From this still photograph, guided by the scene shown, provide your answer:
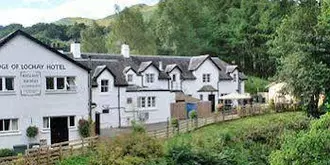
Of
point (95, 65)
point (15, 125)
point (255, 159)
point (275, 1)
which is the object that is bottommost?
point (255, 159)

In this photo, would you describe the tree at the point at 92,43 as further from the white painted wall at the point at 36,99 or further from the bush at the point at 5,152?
the bush at the point at 5,152

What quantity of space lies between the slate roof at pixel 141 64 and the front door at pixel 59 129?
30.5 feet

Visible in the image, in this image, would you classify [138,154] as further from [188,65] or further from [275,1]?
[275,1]

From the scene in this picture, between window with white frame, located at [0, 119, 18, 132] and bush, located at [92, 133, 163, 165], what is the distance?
850 centimetres

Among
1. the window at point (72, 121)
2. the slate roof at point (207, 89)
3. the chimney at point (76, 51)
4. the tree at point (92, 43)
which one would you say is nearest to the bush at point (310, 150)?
the window at point (72, 121)

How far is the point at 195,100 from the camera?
190 feet

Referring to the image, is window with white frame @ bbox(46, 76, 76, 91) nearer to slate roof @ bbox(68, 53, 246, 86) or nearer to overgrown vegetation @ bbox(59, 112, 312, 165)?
slate roof @ bbox(68, 53, 246, 86)

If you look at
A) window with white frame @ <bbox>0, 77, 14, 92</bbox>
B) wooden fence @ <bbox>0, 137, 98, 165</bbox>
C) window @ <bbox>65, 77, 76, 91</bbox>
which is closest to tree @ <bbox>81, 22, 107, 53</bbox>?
window @ <bbox>65, 77, 76, 91</bbox>

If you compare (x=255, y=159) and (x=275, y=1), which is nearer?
(x=255, y=159)

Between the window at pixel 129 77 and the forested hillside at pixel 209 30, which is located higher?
the forested hillside at pixel 209 30

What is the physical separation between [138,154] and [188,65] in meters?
32.9

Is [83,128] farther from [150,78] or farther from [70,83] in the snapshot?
[150,78]

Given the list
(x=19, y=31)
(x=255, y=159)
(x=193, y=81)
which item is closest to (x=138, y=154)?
(x=255, y=159)

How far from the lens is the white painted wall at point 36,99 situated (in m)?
38.0
